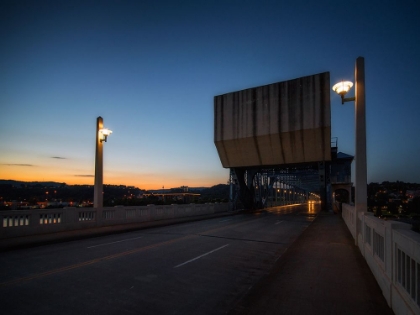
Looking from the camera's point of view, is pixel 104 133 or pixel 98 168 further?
pixel 98 168

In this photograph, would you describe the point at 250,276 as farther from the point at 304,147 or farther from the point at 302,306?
the point at 304,147

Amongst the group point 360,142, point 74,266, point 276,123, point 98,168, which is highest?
point 276,123

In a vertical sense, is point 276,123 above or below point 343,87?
above

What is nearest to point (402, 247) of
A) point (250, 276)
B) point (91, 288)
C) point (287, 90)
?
point (250, 276)

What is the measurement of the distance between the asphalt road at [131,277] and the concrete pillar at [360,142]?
11.9ft

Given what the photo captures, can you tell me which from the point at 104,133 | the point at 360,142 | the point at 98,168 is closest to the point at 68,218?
the point at 98,168

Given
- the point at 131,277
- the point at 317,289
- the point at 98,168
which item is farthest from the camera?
the point at 98,168

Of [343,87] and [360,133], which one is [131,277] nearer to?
[360,133]

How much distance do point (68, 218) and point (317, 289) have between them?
14.0m

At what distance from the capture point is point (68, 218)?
1547 cm

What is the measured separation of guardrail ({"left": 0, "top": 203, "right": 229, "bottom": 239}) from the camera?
42.3ft

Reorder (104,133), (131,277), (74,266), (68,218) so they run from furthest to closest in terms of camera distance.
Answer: (104,133), (68,218), (74,266), (131,277)

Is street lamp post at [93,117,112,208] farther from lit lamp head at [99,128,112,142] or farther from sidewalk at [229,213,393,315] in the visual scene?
sidewalk at [229,213,393,315]

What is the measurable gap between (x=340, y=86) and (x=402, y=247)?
27.5 feet
